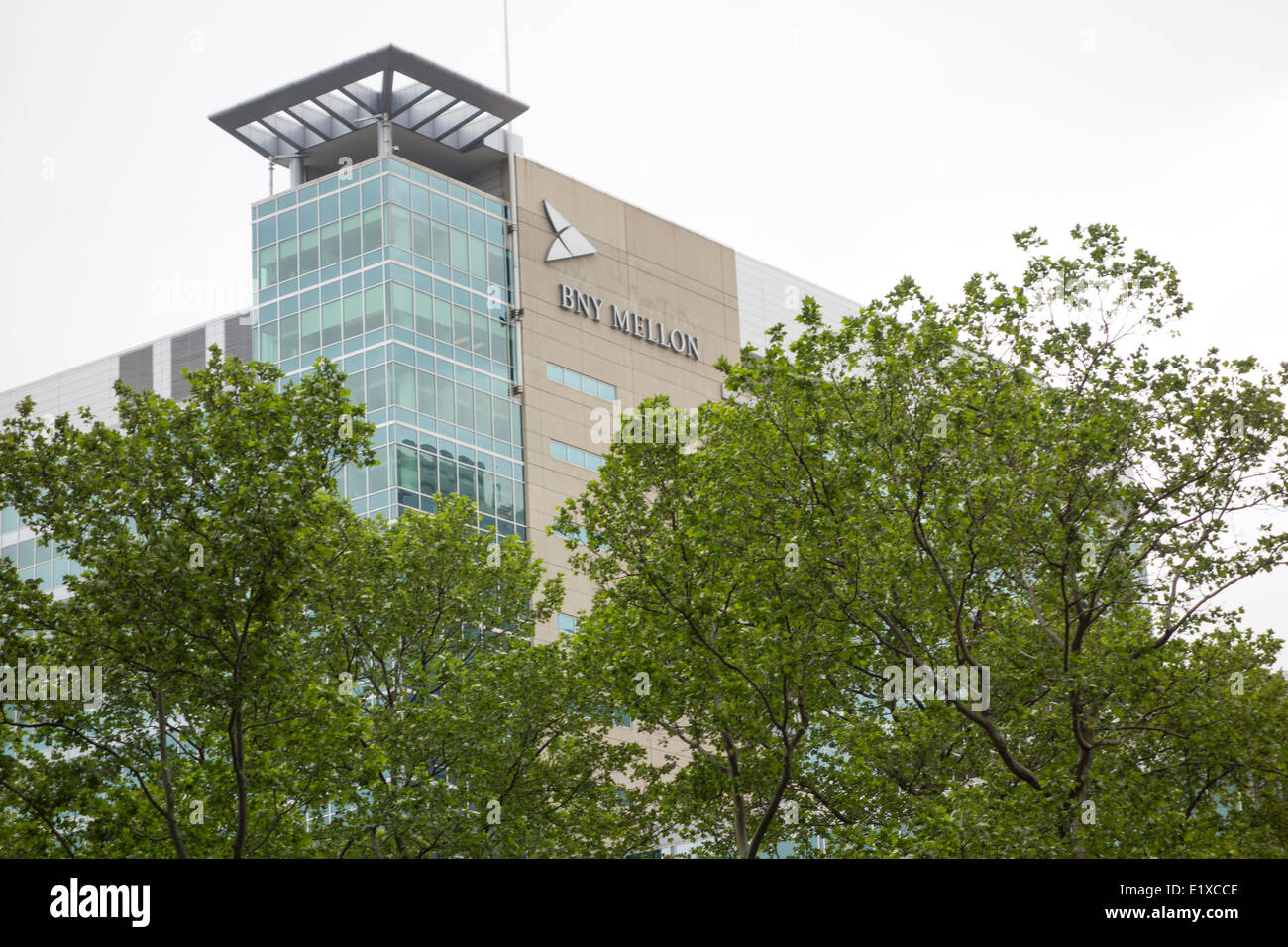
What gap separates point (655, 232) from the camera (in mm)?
78688

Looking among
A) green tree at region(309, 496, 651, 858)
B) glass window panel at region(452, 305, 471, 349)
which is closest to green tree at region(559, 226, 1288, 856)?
green tree at region(309, 496, 651, 858)

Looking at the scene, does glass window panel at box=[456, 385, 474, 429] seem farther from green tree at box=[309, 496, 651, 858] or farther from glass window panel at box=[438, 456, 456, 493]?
green tree at box=[309, 496, 651, 858]

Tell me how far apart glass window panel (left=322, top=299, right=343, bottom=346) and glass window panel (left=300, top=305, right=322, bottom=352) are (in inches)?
12.8

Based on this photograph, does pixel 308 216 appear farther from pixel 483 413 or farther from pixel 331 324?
pixel 483 413

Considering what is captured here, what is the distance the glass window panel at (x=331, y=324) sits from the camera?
213ft

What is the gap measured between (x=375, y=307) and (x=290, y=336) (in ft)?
15.0

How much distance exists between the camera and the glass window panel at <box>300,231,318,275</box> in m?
66.9

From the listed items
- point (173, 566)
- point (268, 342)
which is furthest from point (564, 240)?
point (173, 566)

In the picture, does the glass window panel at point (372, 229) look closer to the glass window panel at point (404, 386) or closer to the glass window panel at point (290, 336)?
the glass window panel at point (290, 336)

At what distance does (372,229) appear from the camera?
2598 inches

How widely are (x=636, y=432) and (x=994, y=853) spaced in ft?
43.7
